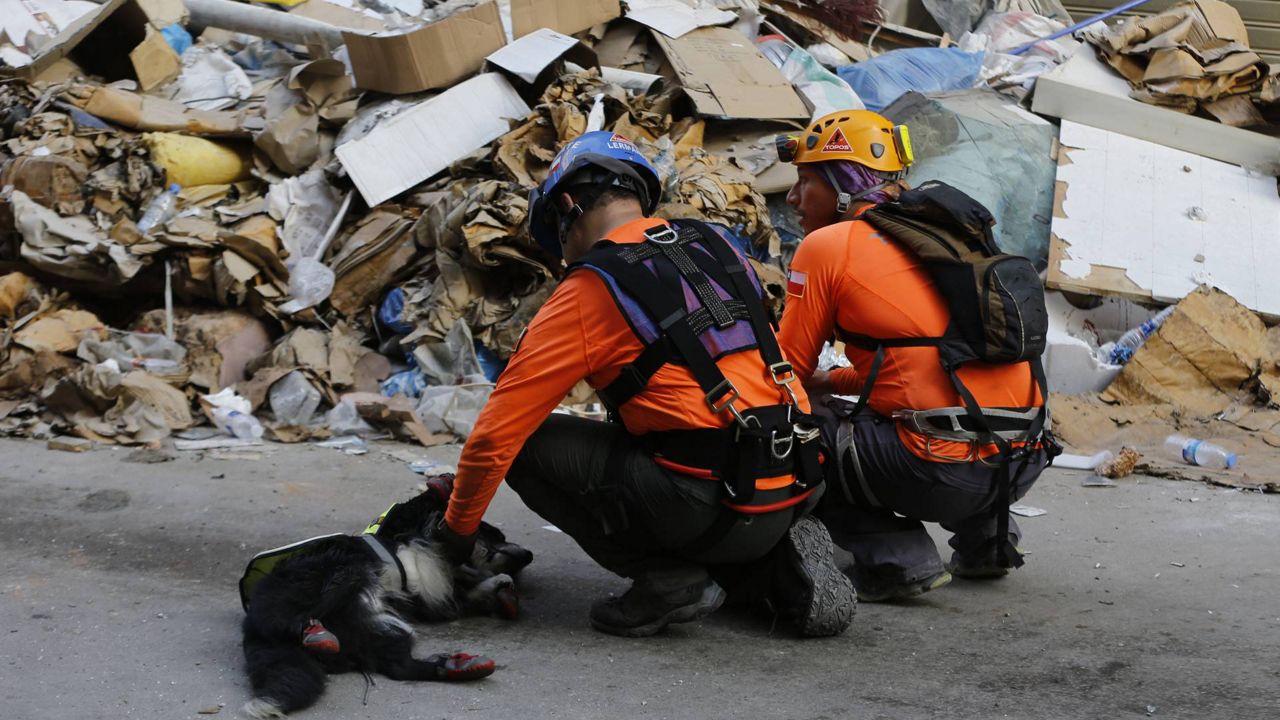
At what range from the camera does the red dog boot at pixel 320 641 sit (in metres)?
2.76

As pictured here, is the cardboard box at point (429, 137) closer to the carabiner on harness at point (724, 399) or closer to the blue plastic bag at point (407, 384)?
the blue plastic bag at point (407, 384)

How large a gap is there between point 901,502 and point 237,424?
10.9 ft

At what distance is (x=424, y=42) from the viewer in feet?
22.8

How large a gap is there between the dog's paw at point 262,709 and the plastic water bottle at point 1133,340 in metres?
4.85

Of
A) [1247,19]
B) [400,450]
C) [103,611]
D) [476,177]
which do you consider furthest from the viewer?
[1247,19]

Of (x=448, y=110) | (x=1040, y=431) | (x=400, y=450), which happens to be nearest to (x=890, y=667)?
(x=1040, y=431)

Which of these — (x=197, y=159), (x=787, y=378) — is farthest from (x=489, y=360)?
(x=787, y=378)

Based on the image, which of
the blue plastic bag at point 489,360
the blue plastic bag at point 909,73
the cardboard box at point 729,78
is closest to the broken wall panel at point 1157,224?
the blue plastic bag at point 909,73

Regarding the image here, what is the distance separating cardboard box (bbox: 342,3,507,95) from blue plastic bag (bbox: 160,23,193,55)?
1.43 meters

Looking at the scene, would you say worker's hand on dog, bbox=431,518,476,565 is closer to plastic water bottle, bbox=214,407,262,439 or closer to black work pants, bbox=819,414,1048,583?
black work pants, bbox=819,414,1048,583

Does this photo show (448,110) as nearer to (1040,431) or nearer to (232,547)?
(232,547)

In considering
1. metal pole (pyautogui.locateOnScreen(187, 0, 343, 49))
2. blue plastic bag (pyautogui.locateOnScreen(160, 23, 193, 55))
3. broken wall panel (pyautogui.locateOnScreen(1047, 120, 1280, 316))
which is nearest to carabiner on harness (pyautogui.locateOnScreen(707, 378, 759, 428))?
broken wall panel (pyautogui.locateOnScreen(1047, 120, 1280, 316))

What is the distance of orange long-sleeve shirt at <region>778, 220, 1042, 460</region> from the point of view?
328 centimetres

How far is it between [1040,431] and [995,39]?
250 inches
